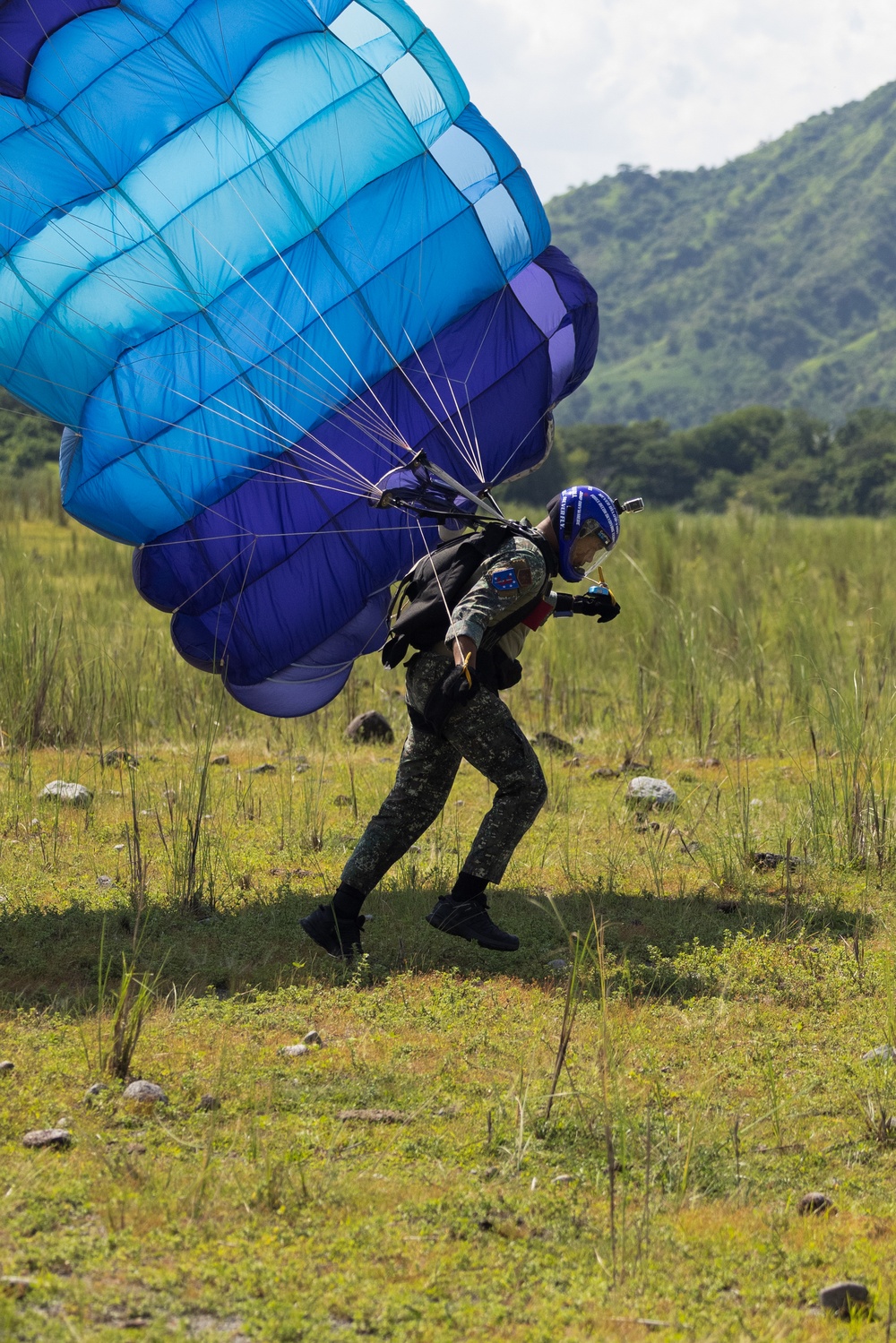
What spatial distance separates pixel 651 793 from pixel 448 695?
2.36m

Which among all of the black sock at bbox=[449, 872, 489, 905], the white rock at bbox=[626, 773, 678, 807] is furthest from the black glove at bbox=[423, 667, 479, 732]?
the white rock at bbox=[626, 773, 678, 807]

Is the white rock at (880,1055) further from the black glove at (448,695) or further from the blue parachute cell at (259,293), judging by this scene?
the blue parachute cell at (259,293)

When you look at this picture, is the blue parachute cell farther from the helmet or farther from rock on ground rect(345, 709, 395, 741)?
rock on ground rect(345, 709, 395, 741)

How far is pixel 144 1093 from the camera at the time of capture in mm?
3076

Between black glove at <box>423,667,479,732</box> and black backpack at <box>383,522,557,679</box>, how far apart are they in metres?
0.14

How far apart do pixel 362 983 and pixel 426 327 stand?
240 cm

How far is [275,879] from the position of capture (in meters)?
5.04

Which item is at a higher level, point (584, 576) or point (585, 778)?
point (584, 576)

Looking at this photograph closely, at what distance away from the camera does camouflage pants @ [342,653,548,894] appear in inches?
163

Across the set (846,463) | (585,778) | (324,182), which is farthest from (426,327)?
(846,463)

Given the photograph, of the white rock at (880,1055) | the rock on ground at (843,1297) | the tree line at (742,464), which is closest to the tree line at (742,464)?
the tree line at (742,464)

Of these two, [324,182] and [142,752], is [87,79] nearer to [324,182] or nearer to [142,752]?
[324,182]

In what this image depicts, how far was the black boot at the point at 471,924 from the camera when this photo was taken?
4199mm

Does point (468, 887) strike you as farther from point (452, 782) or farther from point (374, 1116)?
point (374, 1116)
